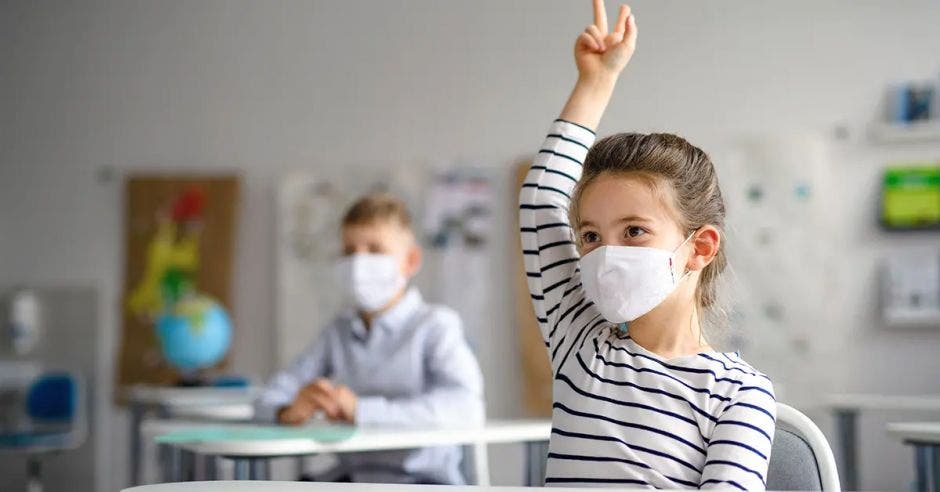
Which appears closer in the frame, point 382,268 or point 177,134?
point 382,268

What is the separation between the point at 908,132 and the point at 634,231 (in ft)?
12.3

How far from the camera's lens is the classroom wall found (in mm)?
4824

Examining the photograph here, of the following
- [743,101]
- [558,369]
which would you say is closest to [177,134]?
[743,101]

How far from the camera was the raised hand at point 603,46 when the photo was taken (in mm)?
1504

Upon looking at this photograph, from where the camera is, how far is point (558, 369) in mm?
1428

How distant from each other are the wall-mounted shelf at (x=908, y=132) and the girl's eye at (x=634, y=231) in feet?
12.3

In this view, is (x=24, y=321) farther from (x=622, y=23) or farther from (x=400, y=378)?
(x=622, y=23)

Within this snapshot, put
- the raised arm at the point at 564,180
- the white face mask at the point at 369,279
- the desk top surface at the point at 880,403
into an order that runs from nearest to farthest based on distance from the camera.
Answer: the raised arm at the point at 564,180
the white face mask at the point at 369,279
the desk top surface at the point at 880,403

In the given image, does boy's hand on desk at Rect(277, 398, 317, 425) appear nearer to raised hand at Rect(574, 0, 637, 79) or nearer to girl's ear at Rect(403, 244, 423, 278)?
girl's ear at Rect(403, 244, 423, 278)

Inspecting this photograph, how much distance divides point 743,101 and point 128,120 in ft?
9.99

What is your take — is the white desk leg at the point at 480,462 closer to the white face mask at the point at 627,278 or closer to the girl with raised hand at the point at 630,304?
the girl with raised hand at the point at 630,304

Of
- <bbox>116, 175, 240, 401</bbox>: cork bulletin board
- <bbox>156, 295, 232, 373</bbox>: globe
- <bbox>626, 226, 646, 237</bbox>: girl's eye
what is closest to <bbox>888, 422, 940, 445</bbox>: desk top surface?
<bbox>626, 226, 646, 237</bbox>: girl's eye

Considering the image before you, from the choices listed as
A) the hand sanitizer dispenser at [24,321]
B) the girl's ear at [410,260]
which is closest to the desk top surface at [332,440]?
the girl's ear at [410,260]

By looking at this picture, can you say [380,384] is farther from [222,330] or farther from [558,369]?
[222,330]
